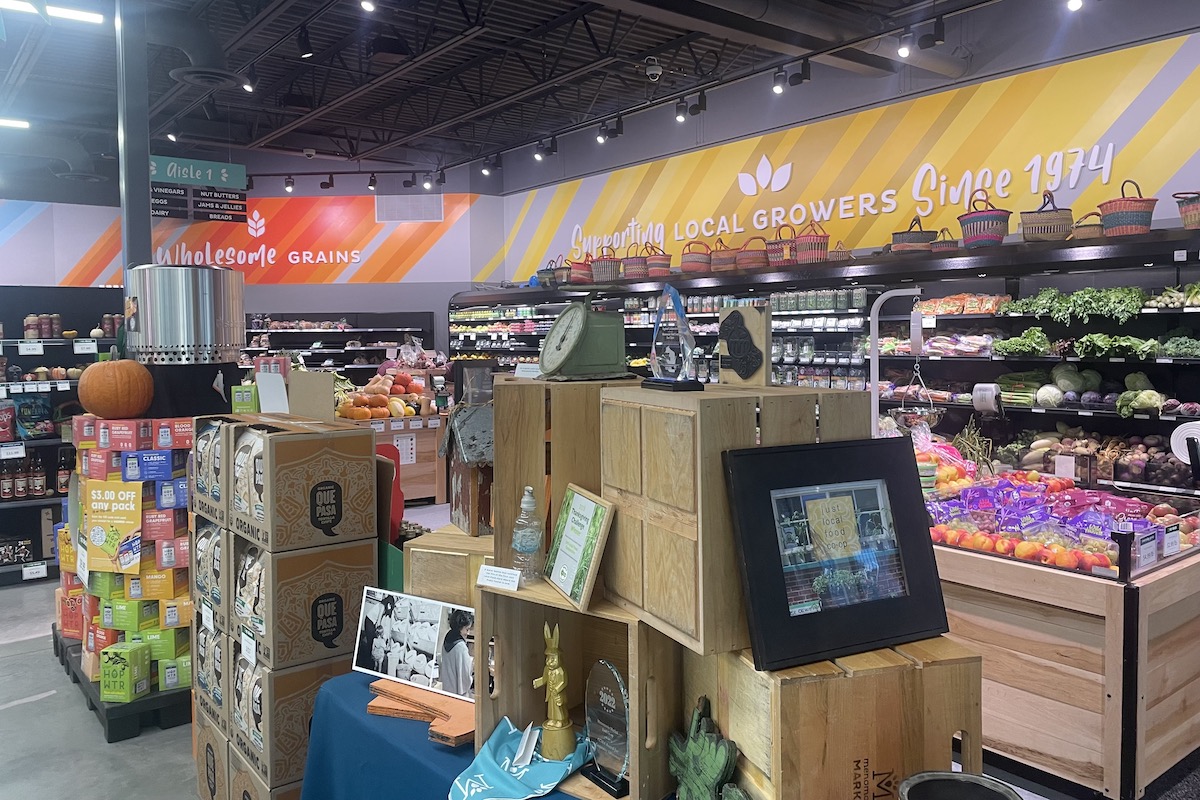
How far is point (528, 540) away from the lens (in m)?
1.86

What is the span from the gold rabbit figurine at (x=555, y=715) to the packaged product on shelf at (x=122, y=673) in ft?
9.14

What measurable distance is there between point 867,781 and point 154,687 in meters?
3.62

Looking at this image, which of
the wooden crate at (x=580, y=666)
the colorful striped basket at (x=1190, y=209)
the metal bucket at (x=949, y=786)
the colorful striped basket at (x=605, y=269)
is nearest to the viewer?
the metal bucket at (x=949, y=786)

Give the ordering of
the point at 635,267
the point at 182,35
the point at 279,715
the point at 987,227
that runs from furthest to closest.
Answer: the point at 635,267
the point at 182,35
the point at 987,227
the point at 279,715

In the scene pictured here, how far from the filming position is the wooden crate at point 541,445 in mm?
1879

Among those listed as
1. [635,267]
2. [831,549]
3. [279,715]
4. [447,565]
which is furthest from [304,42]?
[831,549]

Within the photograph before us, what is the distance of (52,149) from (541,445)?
457 inches

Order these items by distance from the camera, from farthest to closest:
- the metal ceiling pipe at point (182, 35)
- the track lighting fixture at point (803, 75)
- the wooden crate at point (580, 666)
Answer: the track lighting fixture at point (803, 75), the metal ceiling pipe at point (182, 35), the wooden crate at point (580, 666)

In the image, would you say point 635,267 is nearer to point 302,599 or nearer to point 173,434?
point 173,434

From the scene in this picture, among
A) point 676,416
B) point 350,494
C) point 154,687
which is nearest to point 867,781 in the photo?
point 676,416

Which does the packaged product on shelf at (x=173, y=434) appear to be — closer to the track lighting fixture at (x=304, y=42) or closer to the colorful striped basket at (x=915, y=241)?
the colorful striped basket at (x=915, y=241)

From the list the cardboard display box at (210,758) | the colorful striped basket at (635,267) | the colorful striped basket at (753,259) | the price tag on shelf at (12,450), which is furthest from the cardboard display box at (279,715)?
the colorful striped basket at (635,267)

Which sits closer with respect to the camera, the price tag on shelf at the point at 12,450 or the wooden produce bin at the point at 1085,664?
the wooden produce bin at the point at 1085,664

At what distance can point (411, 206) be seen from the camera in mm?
14008
